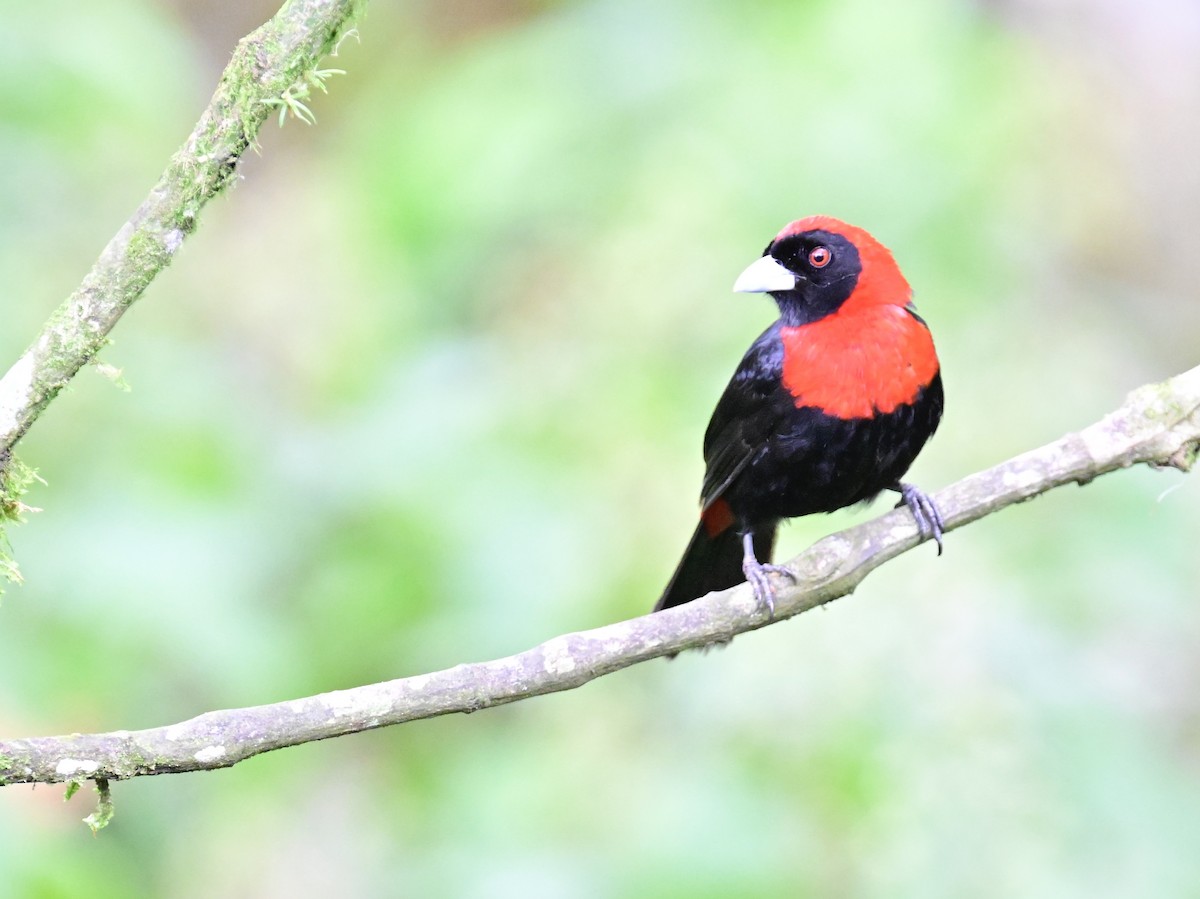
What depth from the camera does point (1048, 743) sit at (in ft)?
12.4

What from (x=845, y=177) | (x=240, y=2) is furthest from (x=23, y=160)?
(x=240, y=2)

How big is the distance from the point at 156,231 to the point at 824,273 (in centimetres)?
199

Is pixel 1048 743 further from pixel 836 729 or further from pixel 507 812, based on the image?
pixel 507 812

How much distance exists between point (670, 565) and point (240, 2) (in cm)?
652

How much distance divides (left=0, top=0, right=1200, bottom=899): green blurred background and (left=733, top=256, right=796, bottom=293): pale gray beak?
71cm

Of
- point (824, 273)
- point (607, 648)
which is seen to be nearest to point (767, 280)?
point (824, 273)

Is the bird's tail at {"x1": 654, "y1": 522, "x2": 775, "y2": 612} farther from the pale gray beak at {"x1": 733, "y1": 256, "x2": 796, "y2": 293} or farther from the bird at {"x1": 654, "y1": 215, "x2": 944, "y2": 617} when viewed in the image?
the pale gray beak at {"x1": 733, "y1": 256, "x2": 796, "y2": 293}

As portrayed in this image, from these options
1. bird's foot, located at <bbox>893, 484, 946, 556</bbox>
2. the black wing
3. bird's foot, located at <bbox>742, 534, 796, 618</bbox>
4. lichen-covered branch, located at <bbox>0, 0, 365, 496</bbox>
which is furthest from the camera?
the black wing

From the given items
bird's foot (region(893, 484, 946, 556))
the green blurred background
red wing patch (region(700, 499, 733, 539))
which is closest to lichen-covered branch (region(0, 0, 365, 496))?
the green blurred background

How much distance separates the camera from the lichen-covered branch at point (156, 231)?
2064 mm

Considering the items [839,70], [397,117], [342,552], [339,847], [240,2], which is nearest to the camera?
[342,552]

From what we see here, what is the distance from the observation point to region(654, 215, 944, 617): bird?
3377 mm

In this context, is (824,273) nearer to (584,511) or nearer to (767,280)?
(767,280)

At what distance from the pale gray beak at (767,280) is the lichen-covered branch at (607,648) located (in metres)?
0.86
